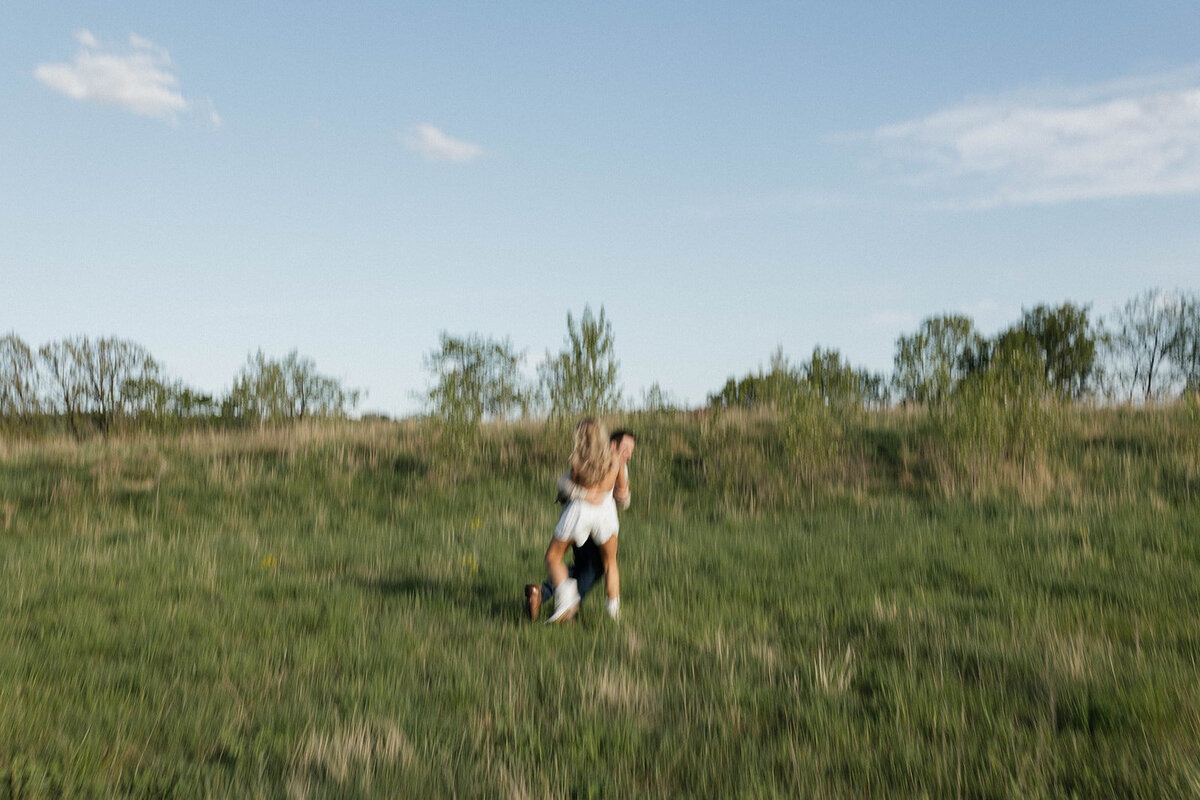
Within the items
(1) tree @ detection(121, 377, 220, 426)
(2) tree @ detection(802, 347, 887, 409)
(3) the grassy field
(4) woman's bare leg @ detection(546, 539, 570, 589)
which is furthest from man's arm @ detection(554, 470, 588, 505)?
(1) tree @ detection(121, 377, 220, 426)

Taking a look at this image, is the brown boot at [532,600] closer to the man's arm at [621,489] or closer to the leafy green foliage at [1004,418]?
the man's arm at [621,489]

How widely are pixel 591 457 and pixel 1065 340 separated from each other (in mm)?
41766

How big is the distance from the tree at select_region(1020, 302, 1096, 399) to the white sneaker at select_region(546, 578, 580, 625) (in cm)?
4001

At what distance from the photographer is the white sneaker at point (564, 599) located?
572 centimetres

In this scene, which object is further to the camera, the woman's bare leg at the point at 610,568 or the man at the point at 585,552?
the man at the point at 585,552

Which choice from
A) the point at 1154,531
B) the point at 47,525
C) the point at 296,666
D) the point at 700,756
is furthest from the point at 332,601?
the point at 1154,531

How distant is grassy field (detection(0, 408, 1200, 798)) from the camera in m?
3.38

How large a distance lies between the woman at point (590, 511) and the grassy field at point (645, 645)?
0.39m

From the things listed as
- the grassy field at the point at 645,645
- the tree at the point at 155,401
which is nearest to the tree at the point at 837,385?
the grassy field at the point at 645,645

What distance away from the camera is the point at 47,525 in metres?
11.2

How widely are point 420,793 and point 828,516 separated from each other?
8.04 meters

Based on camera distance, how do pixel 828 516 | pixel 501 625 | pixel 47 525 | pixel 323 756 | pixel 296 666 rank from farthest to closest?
pixel 47 525
pixel 828 516
pixel 501 625
pixel 296 666
pixel 323 756

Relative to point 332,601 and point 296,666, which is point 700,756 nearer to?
point 296,666

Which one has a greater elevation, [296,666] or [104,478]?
[104,478]
